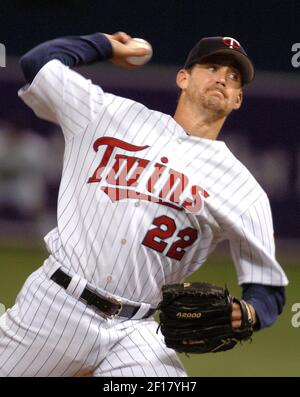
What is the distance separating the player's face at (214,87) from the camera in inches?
→ 125

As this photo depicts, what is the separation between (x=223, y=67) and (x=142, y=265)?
78 centimetres

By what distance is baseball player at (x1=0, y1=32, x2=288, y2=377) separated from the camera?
2.93m

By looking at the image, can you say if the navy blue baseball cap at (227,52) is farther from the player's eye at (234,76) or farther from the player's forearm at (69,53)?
the player's forearm at (69,53)

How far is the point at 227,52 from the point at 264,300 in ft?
2.87

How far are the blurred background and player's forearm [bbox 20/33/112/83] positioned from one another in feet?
9.12

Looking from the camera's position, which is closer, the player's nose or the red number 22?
the red number 22

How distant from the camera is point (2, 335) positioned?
301cm

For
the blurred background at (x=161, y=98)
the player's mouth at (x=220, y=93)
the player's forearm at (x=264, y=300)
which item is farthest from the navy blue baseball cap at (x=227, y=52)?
the blurred background at (x=161, y=98)

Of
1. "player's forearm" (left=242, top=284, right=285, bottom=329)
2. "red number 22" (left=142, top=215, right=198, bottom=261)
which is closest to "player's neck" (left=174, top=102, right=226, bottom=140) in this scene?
"red number 22" (left=142, top=215, right=198, bottom=261)

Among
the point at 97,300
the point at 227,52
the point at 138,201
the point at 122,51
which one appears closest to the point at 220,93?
the point at 227,52

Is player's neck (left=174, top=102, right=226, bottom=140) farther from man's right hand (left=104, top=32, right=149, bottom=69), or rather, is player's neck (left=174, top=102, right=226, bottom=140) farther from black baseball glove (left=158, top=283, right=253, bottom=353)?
black baseball glove (left=158, top=283, right=253, bottom=353)

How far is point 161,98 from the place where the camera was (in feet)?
20.9

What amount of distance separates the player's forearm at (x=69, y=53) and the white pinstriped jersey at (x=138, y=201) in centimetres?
3

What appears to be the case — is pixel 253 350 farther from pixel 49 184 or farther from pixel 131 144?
pixel 131 144
